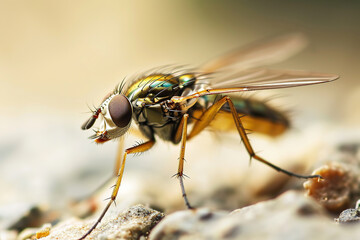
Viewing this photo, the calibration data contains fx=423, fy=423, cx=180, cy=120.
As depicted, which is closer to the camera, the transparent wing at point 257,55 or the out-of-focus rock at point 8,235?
the out-of-focus rock at point 8,235

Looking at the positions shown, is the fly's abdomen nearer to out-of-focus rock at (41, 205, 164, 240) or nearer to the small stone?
the small stone

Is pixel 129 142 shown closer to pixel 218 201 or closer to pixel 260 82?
pixel 218 201

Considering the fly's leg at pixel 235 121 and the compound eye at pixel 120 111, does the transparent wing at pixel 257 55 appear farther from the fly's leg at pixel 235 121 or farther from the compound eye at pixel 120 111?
the compound eye at pixel 120 111

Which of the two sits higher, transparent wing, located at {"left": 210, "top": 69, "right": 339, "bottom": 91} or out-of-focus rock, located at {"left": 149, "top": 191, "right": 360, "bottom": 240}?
transparent wing, located at {"left": 210, "top": 69, "right": 339, "bottom": 91}

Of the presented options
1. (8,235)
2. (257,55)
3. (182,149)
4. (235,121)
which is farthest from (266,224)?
(257,55)

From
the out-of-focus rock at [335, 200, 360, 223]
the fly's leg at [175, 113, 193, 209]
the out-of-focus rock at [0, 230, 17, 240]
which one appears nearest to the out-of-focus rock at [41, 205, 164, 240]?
the fly's leg at [175, 113, 193, 209]

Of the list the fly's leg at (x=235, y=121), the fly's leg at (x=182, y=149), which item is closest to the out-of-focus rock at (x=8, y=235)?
the fly's leg at (x=182, y=149)
